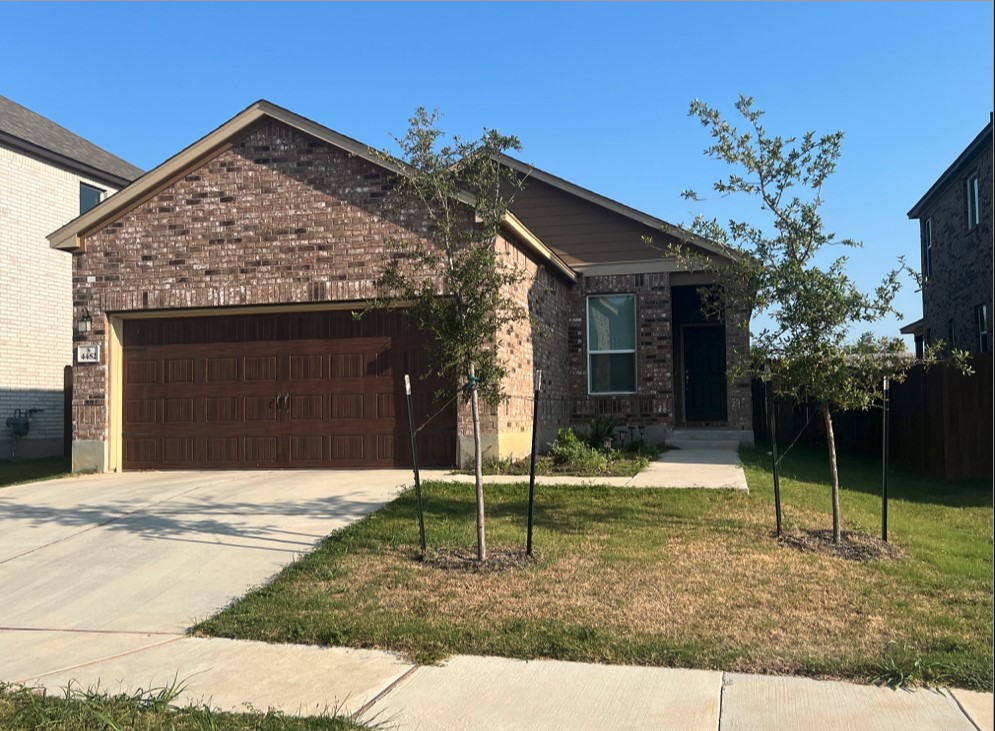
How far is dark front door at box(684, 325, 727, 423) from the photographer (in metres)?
17.7

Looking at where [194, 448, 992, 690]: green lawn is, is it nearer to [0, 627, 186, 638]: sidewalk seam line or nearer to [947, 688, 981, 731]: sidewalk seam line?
[947, 688, 981, 731]: sidewalk seam line

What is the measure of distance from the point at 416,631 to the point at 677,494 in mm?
4721

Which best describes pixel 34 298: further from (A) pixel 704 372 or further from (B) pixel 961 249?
(B) pixel 961 249

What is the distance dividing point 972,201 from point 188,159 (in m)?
16.1

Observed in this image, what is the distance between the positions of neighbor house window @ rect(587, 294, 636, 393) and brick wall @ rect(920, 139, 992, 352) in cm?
706

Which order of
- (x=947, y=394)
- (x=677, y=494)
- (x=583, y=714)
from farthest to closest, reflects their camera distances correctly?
(x=947, y=394) < (x=677, y=494) < (x=583, y=714)

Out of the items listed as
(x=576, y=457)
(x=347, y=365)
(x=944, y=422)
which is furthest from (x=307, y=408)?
(x=944, y=422)

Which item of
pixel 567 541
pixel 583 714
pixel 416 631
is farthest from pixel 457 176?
pixel 583 714

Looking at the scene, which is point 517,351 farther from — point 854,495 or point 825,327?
point 825,327

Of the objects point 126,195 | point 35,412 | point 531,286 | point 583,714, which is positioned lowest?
point 583,714

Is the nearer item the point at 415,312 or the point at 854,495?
the point at 415,312

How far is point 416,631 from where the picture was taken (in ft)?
18.1

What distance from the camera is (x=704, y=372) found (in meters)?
17.8

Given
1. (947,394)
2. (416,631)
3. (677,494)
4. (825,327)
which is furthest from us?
(947,394)
